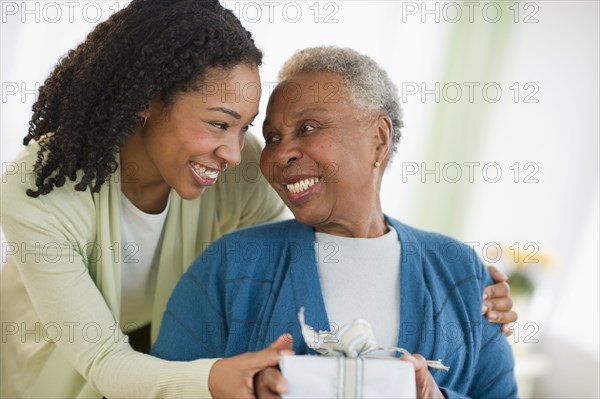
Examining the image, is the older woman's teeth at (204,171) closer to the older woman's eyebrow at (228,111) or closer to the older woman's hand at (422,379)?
the older woman's eyebrow at (228,111)

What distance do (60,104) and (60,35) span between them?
2.14 ft

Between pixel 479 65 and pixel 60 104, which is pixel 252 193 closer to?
pixel 60 104

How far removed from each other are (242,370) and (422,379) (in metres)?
0.36

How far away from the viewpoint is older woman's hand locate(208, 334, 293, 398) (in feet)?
4.27

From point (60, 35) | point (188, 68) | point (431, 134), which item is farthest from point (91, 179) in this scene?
point (431, 134)

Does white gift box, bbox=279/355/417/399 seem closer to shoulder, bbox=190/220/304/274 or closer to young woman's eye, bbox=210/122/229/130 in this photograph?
shoulder, bbox=190/220/304/274

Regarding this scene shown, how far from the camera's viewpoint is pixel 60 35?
214 centimetres

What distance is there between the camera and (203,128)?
1.47 meters

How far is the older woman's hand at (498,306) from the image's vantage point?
1709mm

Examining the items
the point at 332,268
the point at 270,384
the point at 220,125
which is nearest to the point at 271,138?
the point at 220,125

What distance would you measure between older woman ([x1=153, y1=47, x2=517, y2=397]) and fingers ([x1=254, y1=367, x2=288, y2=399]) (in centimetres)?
23

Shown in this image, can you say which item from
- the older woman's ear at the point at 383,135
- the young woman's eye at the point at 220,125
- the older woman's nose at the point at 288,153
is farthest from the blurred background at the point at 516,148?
the young woman's eye at the point at 220,125

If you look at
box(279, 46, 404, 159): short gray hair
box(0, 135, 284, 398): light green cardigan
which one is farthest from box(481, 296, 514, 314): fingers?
box(0, 135, 284, 398): light green cardigan

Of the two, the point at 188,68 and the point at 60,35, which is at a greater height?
the point at 60,35
